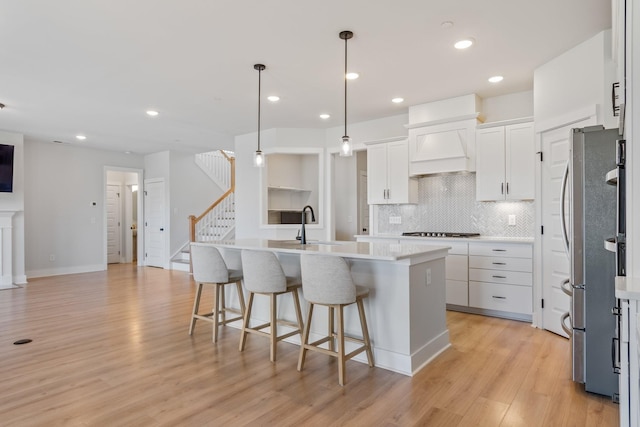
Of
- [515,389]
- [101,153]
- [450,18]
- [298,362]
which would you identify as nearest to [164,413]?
[298,362]

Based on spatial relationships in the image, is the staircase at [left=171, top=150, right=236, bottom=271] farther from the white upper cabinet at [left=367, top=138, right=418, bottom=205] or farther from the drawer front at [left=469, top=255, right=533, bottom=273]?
the drawer front at [left=469, top=255, right=533, bottom=273]

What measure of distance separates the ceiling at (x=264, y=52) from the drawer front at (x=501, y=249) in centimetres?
184

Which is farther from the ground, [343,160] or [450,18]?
[450,18]

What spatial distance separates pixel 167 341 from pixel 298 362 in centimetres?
142

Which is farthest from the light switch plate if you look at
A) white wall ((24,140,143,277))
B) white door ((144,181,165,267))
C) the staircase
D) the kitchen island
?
white wall ((24,140,143,277))

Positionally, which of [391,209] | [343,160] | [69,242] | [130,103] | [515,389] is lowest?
[515,389]

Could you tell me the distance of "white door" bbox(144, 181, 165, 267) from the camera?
8.91 meters

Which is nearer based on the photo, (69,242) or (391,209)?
(391,209)

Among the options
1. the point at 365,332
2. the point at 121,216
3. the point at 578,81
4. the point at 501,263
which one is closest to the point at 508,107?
the point at 578,81

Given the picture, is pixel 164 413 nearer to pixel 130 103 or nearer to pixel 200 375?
pixel 200 375

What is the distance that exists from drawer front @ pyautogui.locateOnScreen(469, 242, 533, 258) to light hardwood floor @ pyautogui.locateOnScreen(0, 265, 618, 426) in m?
0.74

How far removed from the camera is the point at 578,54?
3.48 m

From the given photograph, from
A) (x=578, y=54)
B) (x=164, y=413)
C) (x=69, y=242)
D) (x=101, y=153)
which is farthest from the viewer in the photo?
(x=101, y=153)

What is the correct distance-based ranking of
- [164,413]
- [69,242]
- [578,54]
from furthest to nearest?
[69,242] < [578,54] < [164,413]
